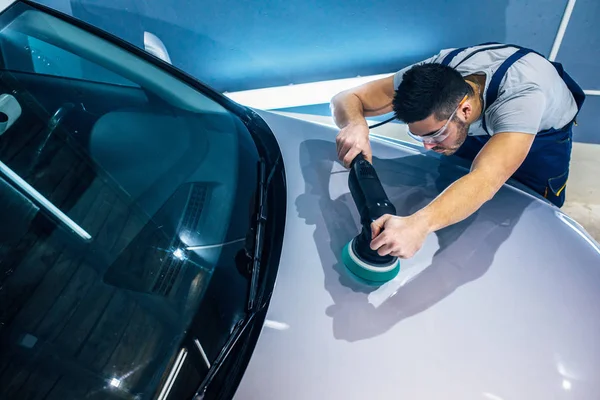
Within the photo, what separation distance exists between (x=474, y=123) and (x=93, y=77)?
1.22 m

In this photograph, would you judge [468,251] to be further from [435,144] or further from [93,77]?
[93,77]

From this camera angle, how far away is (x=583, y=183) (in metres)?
2.60

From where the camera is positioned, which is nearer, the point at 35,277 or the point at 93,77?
the point at 35,277

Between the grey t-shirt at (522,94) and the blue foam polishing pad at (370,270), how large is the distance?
61cm

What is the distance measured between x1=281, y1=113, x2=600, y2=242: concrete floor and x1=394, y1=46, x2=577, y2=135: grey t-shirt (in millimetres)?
906

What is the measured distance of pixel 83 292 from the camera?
0.91 metres

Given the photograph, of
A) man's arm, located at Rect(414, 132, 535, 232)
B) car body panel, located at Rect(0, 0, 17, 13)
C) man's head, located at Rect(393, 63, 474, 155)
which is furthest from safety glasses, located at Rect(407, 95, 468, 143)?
car body panel, located at Rect(0, 0, 17, 13)

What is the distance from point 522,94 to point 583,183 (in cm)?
146

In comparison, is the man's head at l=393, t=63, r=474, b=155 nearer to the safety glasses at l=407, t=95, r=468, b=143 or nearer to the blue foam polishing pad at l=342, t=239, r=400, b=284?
the safety glasses at l=407, t=95, r=468, b=143

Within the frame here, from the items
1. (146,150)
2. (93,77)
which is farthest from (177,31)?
(146,150)

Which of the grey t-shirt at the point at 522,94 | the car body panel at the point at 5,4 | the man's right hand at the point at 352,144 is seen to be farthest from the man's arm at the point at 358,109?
the car body panel at the point at 5,4

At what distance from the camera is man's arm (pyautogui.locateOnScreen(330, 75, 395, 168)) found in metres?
1.46

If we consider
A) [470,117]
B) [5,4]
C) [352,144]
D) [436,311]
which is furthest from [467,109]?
[5,4]

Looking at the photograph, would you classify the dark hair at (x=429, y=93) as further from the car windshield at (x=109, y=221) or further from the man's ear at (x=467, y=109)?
the car windshield at (x=109, y=221)
